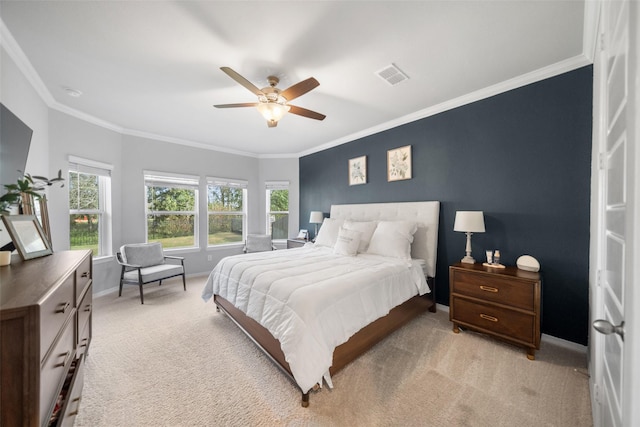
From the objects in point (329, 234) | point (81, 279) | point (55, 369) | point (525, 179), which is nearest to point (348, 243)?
point (329, 234)

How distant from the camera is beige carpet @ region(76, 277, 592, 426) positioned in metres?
1.56

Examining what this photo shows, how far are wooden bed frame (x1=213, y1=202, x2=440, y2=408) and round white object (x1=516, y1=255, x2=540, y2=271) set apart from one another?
0.89 meters

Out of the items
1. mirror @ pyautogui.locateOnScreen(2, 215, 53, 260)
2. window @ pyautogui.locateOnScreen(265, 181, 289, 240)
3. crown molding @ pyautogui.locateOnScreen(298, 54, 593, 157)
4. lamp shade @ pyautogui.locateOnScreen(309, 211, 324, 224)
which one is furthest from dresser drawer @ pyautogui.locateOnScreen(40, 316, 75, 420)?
window @ pyautogui.locateOnScreen(265, 181, 289, 240)

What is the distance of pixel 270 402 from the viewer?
168cm

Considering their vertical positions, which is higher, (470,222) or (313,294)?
(470,222)

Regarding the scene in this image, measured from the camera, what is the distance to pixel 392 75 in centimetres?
245

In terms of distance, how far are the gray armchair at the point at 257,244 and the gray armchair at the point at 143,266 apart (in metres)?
1.32

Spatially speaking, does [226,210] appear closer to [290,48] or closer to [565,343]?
[290,48]

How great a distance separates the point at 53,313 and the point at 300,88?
2174mm

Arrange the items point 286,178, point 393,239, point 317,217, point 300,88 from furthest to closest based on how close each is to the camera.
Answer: point 286,178 < point 317,217 < point 393,239 < point 300,88

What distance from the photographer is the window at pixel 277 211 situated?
573cm

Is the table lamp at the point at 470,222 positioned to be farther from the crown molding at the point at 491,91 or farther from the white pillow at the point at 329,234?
the white pillow at the point at 329,234

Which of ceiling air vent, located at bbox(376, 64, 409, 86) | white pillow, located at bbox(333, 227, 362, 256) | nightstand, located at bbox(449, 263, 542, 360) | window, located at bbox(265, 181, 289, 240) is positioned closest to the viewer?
nightstand, located at bbox(449, 263, 542, 360)

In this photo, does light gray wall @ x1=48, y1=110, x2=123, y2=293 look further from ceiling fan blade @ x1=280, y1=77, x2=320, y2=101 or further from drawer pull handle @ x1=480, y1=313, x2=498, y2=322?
drawer pull handle @ x1=480, y1=313, x2=498, y2=322
